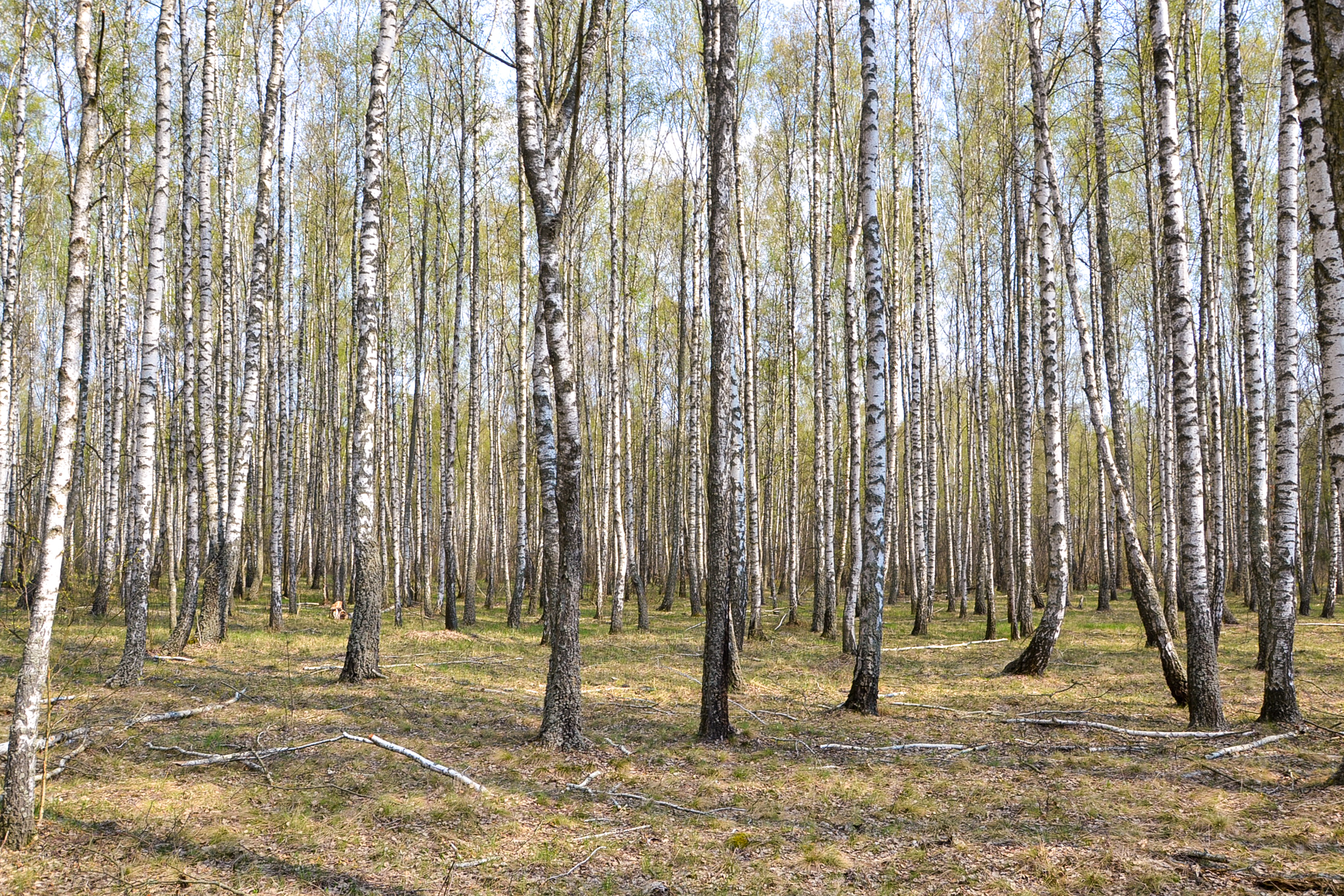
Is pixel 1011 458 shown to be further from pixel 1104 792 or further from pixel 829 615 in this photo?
pixel 1104 792

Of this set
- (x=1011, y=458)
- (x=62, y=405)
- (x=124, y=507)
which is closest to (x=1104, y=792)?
(x=62, y=405)

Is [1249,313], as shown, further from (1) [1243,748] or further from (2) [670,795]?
(2) [670,795]

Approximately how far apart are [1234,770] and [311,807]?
618 cm

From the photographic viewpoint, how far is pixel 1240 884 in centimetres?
358

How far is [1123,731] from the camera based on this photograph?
6.26 meters

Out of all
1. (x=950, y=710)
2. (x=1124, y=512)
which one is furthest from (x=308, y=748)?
(x=1124, y=512)

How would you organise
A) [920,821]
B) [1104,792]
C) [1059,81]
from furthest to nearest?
[1059,81], [1104,792], [920,821]

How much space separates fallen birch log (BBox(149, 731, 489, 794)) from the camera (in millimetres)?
5227

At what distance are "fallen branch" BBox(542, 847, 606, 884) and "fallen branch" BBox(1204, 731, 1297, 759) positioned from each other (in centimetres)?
453

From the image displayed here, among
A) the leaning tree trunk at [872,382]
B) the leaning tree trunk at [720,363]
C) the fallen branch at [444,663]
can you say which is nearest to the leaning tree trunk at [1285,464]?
the leaning tree trunk at [872,382]

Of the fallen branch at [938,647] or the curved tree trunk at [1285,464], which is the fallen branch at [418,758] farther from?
the fallen branch at [938,647]

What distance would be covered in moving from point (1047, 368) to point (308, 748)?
343 inches

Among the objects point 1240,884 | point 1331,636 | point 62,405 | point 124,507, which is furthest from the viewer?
point 124,507

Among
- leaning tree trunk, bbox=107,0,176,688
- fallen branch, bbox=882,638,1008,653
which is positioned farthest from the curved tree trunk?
leaning tree trunk, bbox=107,0,176,688
